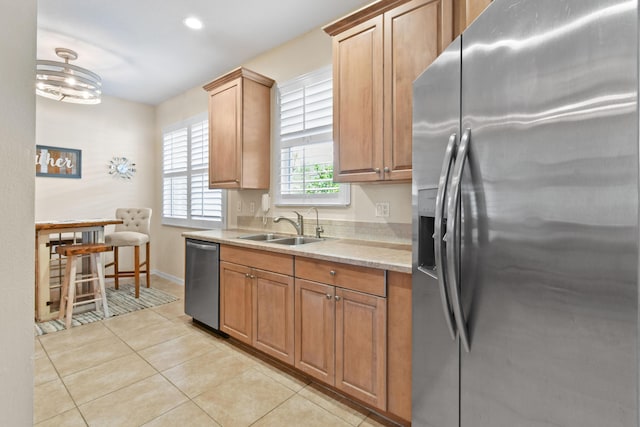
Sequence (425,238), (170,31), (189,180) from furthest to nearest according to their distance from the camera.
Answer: (189,180) → (170,31) → (425,238)

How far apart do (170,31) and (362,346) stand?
10.5ft

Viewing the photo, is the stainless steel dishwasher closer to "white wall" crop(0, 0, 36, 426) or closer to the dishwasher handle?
the dishwasher handle

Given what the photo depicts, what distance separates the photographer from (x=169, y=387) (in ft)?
6.70

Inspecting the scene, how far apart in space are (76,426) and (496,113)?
2471mm

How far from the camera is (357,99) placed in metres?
2.16

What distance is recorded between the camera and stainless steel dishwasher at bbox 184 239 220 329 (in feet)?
8.96

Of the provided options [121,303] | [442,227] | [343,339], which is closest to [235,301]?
[343,339]

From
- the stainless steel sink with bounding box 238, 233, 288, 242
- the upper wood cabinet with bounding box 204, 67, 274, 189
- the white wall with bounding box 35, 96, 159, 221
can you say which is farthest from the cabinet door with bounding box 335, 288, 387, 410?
the white wall with bounding box 35, 96, 159, 221

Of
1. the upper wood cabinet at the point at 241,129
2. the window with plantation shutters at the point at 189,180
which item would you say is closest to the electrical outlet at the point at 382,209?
the upper wood cabinet at the point at 241,129

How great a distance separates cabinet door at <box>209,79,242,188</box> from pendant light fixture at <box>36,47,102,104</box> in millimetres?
1184

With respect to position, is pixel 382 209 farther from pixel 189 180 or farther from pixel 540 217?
pixel 189 180

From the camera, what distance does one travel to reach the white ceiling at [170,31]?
2.55 meters

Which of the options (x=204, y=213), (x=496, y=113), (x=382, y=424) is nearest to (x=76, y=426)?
(x=382, y=424)

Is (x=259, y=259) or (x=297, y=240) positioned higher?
(x=297, y=240)
